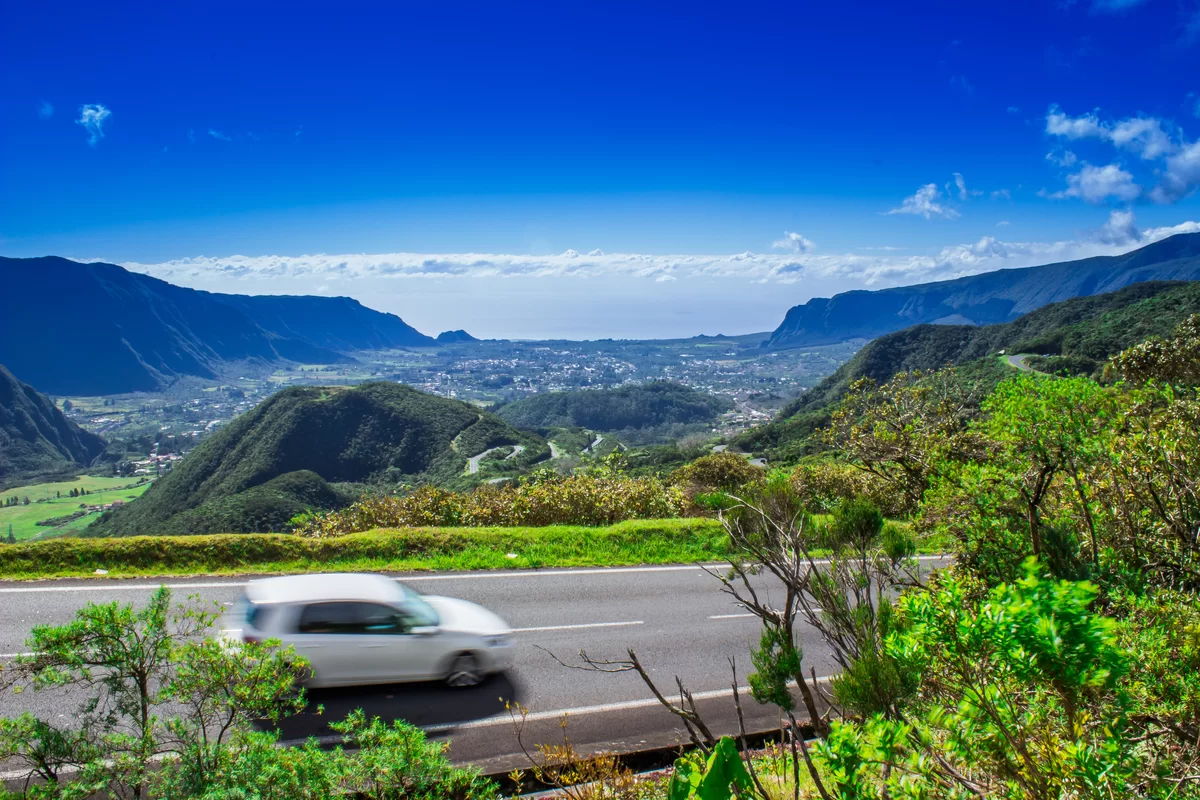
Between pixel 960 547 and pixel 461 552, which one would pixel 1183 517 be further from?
pixel 461 552

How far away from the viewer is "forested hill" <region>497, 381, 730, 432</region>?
16350 centimetres

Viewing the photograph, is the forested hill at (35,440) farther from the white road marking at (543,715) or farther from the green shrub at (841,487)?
the white road marking at (543,715)

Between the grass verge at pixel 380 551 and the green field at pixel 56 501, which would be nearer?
the grass verge at pixel 380 551

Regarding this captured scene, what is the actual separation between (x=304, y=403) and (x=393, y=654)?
94.6m

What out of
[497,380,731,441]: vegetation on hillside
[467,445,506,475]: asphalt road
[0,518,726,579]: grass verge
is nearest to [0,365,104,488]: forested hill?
[497,380,731,441]: vegetation on hillside

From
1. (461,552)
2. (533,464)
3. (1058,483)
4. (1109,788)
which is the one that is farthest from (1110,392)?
(533,464)

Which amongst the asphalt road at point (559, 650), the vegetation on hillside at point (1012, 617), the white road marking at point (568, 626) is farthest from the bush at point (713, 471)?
the vegetation on hillside at point (1012, 617)

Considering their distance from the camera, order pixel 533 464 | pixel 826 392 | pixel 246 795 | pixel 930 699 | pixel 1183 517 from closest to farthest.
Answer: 1. pixel 246 795
2. pixel 930 699
3. pixel 1183 517
4. pixel 533 464
5. pixel 826 392

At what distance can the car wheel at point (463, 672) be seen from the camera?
24.9ft

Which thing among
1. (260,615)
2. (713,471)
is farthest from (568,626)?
(713,471)

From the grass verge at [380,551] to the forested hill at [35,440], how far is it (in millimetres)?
157750

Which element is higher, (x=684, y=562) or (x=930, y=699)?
(x=930, y=699)

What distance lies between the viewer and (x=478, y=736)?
669 centimetres

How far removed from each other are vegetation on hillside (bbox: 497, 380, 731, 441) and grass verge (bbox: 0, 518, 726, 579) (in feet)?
472
